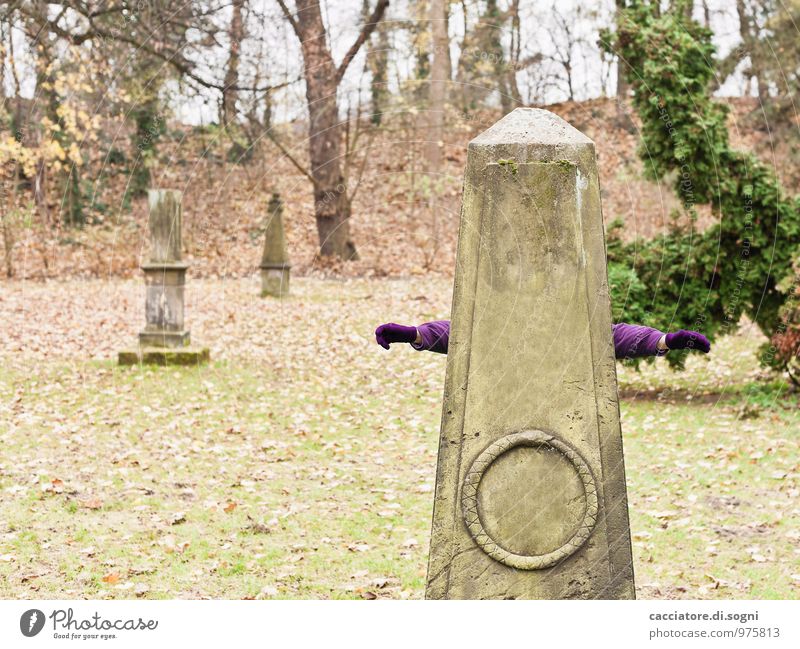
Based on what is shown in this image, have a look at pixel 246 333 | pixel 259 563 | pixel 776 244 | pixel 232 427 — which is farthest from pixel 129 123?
pixel 259 563

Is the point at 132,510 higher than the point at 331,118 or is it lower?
lower

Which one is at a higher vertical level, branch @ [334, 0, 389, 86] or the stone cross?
branch @ [334, 0, 389, 86]

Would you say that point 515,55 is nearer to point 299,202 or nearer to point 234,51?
point 234,51

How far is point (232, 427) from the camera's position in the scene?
9891mm

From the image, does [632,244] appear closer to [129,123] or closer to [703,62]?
[703,62]

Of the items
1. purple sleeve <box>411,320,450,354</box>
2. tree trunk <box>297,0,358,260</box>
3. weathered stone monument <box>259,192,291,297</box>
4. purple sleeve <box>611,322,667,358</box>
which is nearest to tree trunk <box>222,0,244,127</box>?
tree trunk <box>297,0,358,260</box>

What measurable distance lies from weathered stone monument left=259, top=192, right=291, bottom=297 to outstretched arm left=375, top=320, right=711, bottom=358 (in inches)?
549

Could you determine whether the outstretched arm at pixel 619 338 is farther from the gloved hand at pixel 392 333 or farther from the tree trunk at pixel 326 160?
the tree trunk at pixel 326 160

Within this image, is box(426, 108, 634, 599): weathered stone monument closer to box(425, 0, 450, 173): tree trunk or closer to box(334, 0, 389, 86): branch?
box(425, 0, 450, 173): tree trunk

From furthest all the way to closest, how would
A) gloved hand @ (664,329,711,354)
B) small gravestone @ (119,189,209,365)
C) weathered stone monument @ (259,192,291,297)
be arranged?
weathered stone monument @ (259,192,291,297) < small gravestone @ (119,189,209,365) < gloved hand @ (664,329,711,354)

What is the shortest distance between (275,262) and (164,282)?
4.97m

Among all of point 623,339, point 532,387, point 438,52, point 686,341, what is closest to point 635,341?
point 623,339

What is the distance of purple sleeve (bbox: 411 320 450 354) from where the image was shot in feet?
12.7
